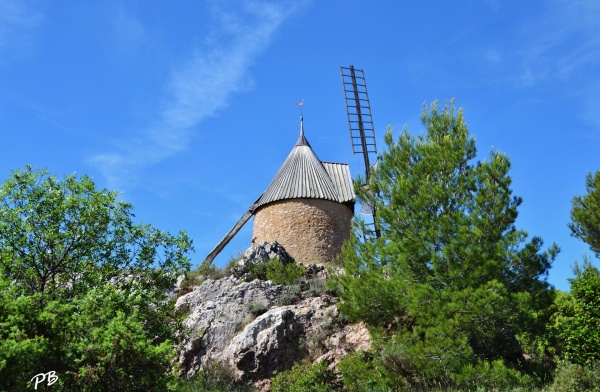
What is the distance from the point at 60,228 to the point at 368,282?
722cm

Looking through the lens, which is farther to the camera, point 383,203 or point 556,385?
point 383,203

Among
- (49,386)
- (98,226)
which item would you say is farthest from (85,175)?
(49,386)

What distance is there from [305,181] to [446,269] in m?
9.72

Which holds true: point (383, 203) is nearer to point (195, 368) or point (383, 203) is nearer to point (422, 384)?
point (422, 384)

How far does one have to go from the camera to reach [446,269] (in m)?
14.5

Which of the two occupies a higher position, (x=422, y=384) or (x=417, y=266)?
(x=417, y=266)

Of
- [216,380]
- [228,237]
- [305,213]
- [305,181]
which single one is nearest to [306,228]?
[305,213]

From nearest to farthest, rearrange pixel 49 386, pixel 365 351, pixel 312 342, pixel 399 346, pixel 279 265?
1. pixel 49 386
2. pixel 399 346
3. pixel 365 351
4. pixel 312 342
5. pixel 279 265

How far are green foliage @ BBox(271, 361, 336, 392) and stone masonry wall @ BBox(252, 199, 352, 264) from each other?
7101 millimetres

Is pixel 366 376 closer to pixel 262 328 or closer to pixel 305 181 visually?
pixel 262 328

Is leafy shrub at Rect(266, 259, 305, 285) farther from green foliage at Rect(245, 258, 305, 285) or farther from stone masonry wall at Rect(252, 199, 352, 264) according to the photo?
stone masonry wall at Rect(252, 199, 352, 264)

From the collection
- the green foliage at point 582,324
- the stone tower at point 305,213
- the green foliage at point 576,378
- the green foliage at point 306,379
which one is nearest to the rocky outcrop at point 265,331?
the green foliage at point 306,379

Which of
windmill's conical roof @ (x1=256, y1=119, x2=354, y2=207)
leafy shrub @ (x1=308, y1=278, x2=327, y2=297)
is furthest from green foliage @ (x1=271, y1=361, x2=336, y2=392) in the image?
windmill's conical roof @ (x1=256, y1=119, x2=354, y2=207)

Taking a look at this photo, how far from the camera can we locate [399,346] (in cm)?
1395
